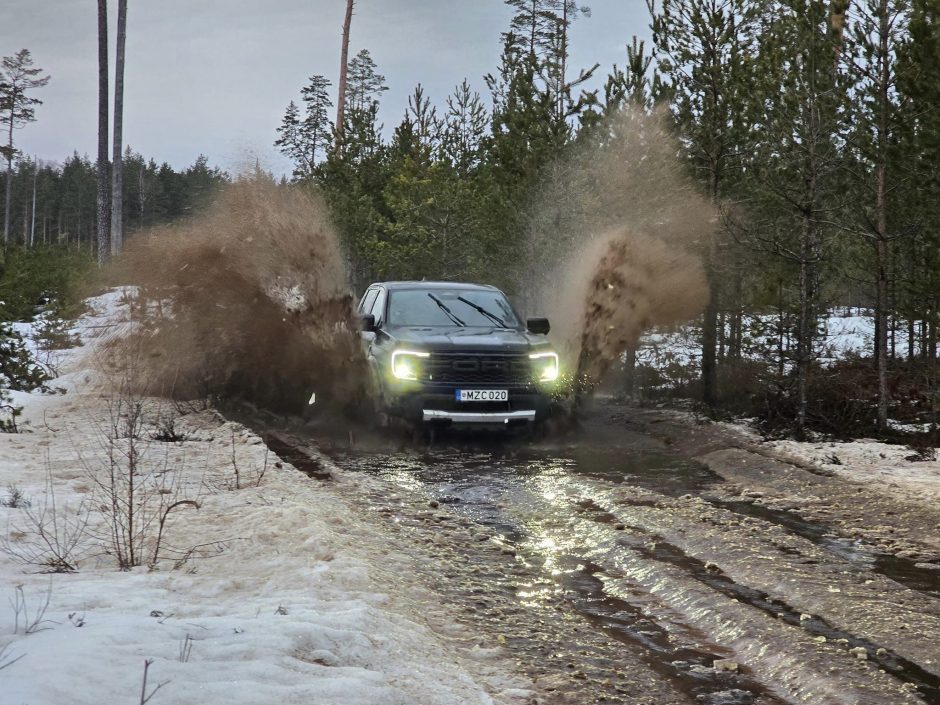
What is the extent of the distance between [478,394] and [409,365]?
94 centimetres

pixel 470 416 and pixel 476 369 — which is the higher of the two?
pixel 476 369

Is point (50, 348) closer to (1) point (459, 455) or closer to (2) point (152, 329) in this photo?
(2) point (152, 329)

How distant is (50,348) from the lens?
62.8 feet

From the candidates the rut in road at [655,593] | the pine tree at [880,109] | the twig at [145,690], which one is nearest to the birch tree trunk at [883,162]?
the pine tree at [880,109]

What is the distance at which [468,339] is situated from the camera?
37.0 feet

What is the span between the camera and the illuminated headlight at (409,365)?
429 inches

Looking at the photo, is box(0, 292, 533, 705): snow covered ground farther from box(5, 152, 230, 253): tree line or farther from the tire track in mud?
box(5, 152, 230, 253): tree line

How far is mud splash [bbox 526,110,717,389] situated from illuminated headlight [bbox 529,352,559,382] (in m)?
2.57

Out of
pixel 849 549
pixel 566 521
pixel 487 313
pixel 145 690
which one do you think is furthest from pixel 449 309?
pixel 145 690

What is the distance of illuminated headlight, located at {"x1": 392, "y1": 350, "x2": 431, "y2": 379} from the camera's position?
10.9m

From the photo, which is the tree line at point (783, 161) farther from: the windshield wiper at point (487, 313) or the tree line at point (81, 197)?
the tree line at point (81, 197)

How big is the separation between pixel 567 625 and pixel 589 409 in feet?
38.5

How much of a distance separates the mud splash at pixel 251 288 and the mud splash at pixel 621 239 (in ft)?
14.1

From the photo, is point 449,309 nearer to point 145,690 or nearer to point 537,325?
point 537,325
